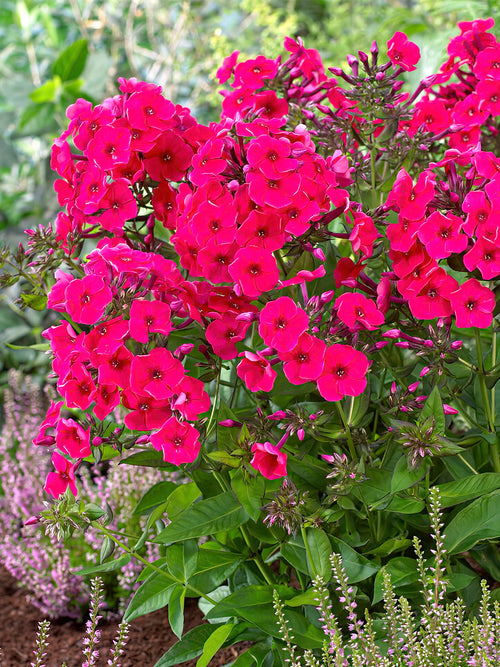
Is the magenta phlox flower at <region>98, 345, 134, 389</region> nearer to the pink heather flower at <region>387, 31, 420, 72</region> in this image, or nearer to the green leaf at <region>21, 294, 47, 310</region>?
the green leaf at <region>21, 294, 47, 310</region>

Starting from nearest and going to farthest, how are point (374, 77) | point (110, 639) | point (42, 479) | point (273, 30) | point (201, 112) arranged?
1. point (374, 77)
2. point (110, 639)
3. point (42, 479)
4. point (273, 30)
5. point (201, 112)

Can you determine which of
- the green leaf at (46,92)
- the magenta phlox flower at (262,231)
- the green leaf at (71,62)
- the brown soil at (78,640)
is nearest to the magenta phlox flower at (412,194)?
the magenta phlox flower at (262,231)

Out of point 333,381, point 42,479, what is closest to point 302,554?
point 333,381

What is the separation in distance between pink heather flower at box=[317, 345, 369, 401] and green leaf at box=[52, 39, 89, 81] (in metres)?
3.47

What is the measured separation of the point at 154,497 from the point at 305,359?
541 mm

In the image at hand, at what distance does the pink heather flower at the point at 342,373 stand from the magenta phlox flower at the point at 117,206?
1.44 ft

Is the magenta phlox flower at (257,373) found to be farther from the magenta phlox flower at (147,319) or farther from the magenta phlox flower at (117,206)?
the magenta phlox flower at (117,206)

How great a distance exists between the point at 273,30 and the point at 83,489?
284 centimetres

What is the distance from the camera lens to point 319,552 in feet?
4.19

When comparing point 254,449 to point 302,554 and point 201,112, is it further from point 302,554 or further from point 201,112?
point 201,112

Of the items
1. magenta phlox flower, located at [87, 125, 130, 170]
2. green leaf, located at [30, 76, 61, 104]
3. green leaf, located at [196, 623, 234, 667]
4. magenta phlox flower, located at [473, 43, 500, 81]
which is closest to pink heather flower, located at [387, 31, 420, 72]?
magenta phlox flower, located at [473, 43, 500, 81]

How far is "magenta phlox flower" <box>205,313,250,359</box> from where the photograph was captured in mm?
1179

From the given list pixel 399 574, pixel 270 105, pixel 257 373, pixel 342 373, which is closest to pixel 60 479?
pixel 257 373

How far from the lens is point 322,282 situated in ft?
4.45
